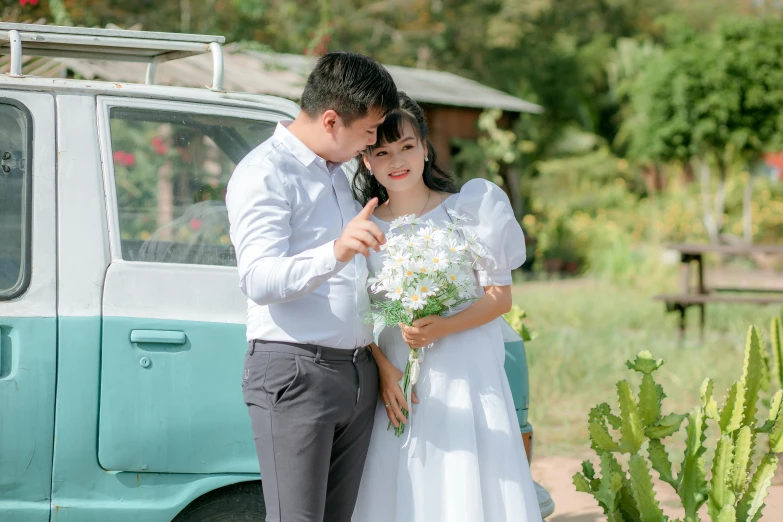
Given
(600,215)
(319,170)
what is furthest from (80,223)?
(600,215)

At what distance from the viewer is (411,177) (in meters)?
2.93

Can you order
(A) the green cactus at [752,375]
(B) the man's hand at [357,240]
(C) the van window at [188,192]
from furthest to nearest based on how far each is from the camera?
(A) the green cactus at [752,375] < (C) the van window at [188,192] < (B) the man's hand at [357,240]

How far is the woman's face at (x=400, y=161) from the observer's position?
2912mm

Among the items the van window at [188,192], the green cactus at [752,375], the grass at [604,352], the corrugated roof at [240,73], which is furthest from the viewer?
the corrugated roof at [240,73]

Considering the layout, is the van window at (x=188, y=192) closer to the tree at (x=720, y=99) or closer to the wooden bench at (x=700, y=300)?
the wooden bench at (x=700, y=300)

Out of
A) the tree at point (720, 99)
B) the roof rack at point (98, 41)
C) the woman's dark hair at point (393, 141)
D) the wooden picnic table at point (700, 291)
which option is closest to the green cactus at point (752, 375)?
the woman's dark hair at point (393, 141)

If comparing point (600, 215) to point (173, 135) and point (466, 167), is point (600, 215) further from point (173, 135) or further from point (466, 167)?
point (173, 135)

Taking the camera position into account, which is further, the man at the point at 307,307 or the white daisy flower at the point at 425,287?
the white daisy flower at the point at 425,287

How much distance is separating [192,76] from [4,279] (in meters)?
5.51

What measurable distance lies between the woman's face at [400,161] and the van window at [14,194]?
115 cm

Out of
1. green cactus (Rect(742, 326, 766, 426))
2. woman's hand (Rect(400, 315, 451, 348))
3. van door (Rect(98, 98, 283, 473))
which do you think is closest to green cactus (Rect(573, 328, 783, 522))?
green cactus (Rect(742, 326, 766, 426))

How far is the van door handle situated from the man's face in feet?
2.69

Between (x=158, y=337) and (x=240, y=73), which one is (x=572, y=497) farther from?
(x=240, y=73)

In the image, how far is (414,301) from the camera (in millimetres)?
2643
